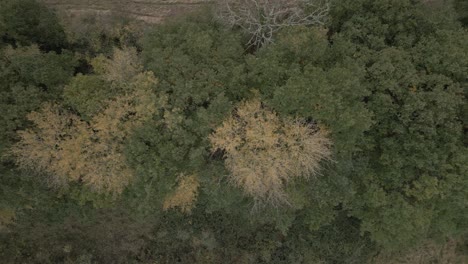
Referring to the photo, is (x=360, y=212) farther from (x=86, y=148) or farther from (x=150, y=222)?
(x=86, y=148)

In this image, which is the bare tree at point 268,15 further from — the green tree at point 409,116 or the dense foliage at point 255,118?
the green tree at point 409,116

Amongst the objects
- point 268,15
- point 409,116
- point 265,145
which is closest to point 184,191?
point 265,145

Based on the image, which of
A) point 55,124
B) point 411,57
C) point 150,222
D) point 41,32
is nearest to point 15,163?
point 55,124

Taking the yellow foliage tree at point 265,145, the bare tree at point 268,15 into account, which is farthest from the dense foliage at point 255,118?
the bare tree at point 268,15

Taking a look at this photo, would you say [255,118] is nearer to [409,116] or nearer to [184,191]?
[184,191]

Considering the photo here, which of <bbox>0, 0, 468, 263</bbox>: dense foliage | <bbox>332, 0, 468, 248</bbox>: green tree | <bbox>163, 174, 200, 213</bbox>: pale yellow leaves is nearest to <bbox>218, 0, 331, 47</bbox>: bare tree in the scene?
<bbox>0, 0, 468, 263</bbox>: dense foliage
